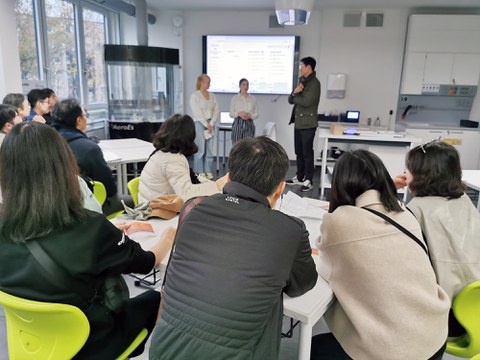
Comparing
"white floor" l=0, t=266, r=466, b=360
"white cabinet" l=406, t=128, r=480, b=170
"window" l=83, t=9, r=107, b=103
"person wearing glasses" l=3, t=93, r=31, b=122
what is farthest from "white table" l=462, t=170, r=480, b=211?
"window" l=83, t=9, r=107, b=103

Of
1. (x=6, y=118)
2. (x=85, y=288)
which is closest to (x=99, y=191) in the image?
(x=6, y=118)

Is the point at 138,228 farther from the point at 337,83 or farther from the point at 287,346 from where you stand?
the point at 337,83

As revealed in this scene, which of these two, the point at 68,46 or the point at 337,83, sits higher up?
the point at 68,46

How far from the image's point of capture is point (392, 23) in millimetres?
6109

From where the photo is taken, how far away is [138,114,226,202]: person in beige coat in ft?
6.77

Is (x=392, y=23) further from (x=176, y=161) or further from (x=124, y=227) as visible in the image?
(x=124, y=227)

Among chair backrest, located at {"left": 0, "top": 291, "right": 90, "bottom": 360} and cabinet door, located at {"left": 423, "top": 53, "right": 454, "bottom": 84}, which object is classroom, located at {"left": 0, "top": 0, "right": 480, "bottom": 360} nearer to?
cabinet door, located at {"left": 423, "top": 53, "right": 454, "bottom": 84}

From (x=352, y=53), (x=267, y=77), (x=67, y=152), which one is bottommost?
(x=67, y=152)

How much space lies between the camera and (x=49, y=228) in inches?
43.1

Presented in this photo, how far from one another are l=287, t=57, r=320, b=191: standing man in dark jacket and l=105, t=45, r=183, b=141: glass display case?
6.25 feet

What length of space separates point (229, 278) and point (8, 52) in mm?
3472

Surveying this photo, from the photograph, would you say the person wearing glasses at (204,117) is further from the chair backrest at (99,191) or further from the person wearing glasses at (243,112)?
the chair backrest at (99,191)

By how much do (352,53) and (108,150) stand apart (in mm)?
4449

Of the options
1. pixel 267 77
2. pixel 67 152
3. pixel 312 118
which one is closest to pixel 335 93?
pixel 267 77
